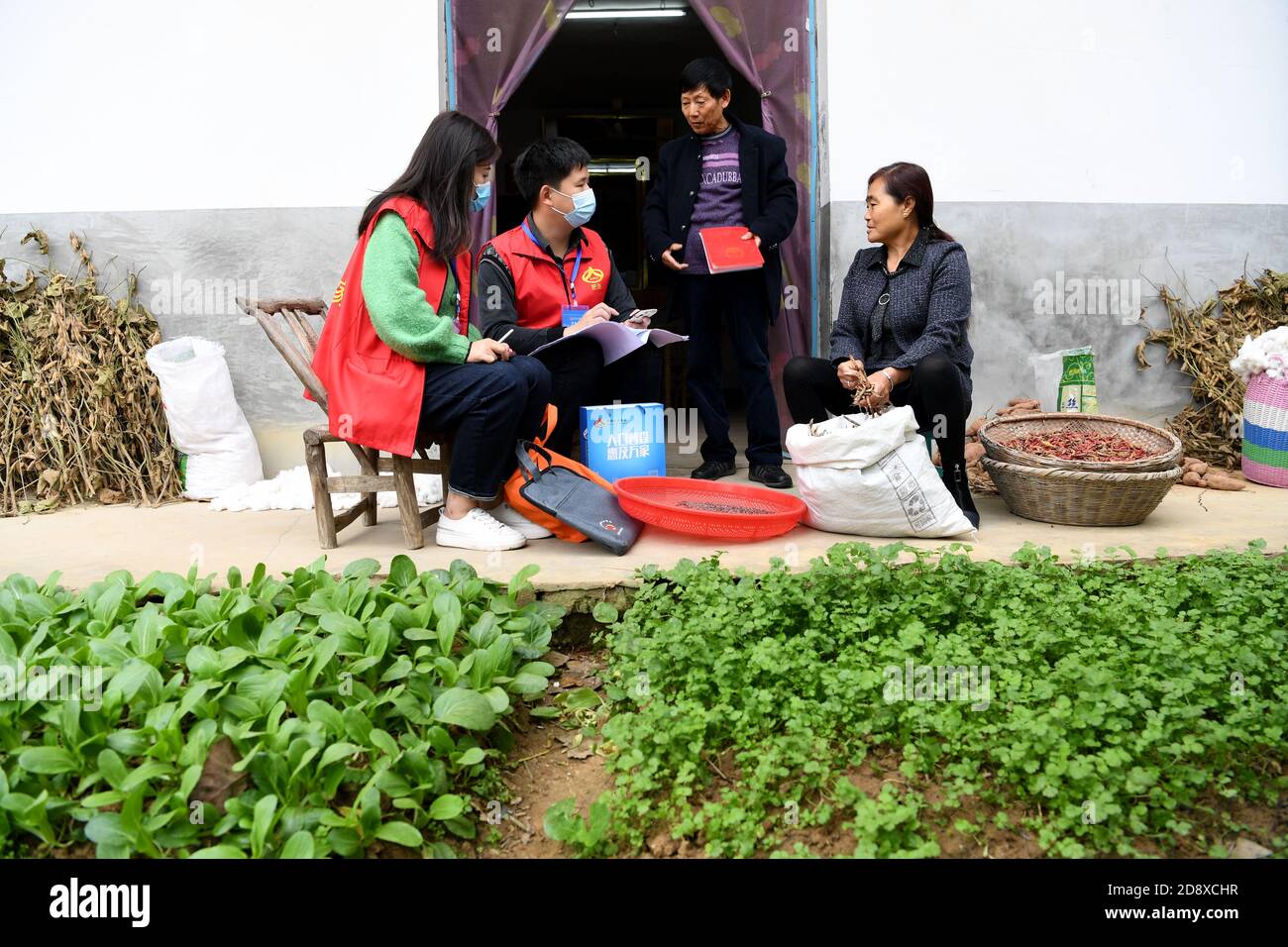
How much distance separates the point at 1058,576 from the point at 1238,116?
12.1 ft

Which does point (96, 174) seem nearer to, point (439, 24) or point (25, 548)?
point (439, 24)

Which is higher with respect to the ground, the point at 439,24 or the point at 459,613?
the point at 439,24

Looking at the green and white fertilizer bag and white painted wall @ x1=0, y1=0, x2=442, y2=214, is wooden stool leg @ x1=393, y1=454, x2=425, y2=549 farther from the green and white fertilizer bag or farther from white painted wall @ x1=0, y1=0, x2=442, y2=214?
the green and white fertilizer bag

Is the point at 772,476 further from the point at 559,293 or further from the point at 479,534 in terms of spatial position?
the point at 479,534

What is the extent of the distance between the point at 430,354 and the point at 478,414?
0.83 feet

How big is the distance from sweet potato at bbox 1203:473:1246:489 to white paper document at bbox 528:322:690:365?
2.63m

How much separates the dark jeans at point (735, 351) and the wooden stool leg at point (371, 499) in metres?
1.58

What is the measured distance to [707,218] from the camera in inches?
186

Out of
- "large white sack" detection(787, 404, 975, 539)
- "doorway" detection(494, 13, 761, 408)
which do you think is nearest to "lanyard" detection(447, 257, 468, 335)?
"large white sack" detection(787, 404, 975, 539)

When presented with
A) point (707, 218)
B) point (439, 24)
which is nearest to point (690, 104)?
point (707, 218)

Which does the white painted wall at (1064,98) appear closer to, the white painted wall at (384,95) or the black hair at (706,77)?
the white painted wall at (384,95)

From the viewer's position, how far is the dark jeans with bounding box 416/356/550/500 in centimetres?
338
